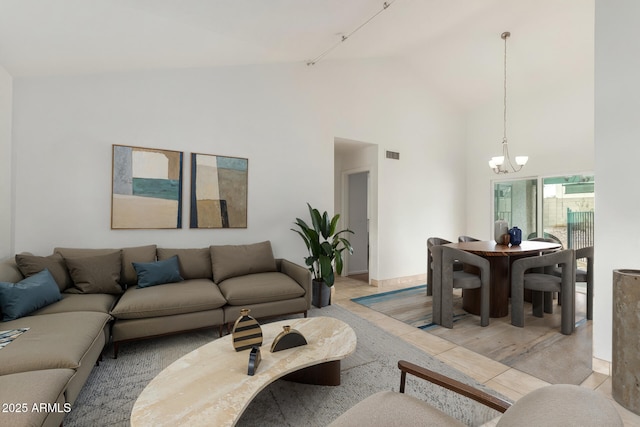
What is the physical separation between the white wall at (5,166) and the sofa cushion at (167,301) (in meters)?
1.20

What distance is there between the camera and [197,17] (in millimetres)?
2811

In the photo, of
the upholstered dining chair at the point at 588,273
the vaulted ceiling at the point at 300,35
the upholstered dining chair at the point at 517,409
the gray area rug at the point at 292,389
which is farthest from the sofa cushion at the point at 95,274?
the upholstered dining chair at the point at 588,273

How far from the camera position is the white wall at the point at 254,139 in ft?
9.84

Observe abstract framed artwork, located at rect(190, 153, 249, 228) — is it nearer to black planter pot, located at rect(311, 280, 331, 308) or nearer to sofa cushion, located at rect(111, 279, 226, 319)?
sofa cushion, located at rect(111, 279, 226, 319)

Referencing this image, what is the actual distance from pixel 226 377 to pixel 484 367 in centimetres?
205

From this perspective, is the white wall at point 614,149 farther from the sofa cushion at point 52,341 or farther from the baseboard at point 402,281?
the sofa cushion at point 52,341

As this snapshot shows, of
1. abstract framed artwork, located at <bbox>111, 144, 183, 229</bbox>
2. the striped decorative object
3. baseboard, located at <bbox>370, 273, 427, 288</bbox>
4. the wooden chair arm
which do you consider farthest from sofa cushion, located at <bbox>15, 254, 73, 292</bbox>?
baseboard, located at <bbox>370, 273, 427, 288</bbox>

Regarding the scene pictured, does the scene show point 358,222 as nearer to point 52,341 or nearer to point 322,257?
point 322,257

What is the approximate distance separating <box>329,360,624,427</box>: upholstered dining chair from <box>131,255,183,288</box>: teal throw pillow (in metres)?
2.47

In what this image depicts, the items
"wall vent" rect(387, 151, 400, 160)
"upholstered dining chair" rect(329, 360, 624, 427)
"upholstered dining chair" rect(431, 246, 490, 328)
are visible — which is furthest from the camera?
"wall vent" rect(387, 151, 400, 160)

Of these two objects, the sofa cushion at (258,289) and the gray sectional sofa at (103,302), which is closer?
the gray sectional sofa at (103,302)

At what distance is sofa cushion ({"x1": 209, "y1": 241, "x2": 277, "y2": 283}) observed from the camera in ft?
11.1

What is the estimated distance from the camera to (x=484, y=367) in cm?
240

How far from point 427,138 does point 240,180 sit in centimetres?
371
